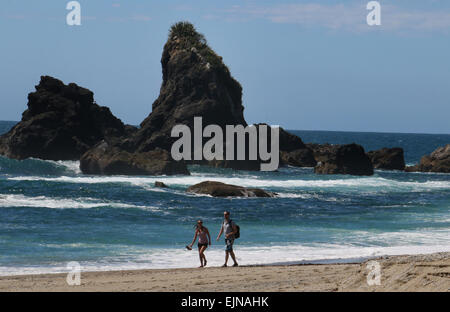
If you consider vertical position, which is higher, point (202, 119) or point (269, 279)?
point (202, 119)

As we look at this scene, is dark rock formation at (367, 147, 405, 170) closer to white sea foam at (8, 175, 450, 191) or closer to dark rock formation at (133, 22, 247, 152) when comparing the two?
dark rock formation at (133, 22, 247, 152)

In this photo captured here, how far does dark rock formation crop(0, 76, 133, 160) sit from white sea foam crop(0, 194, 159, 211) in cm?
3204

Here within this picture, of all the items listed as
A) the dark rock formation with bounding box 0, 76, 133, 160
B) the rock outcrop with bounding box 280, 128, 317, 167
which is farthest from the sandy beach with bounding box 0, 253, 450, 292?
the rock outcrop with bounding box 280, 128, 317, 167

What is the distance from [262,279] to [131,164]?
39331 millimetres

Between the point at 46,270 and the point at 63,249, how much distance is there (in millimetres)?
3393

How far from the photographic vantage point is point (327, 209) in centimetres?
3488

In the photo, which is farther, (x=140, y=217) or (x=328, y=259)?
(x=140, y=217)

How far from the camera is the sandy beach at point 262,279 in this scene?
12.8 metres

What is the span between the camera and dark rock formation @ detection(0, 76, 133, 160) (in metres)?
67.9

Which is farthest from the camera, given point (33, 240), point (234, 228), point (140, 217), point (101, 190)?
point (101, 190)

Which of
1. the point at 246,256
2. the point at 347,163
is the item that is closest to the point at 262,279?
the point at 246,256

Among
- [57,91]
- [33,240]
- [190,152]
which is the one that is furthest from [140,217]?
[57,91]

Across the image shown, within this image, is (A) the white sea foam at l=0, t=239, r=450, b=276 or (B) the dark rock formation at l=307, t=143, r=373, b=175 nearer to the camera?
(A) the white sea foam at l=0, t=239, r=450, b=276

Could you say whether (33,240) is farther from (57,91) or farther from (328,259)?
(57,91)
